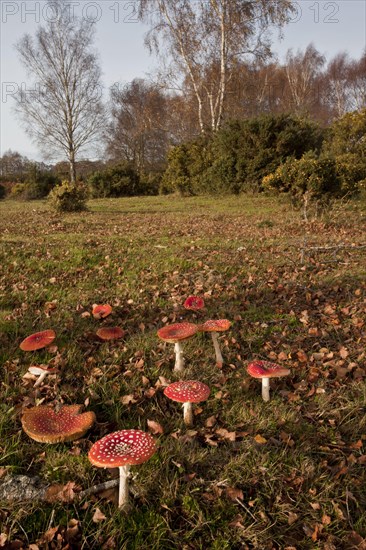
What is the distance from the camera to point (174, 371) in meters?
3.39

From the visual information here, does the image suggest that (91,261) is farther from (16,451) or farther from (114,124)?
(114,124)

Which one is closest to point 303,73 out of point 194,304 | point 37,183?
point 37,183

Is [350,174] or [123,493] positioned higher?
[350,174]

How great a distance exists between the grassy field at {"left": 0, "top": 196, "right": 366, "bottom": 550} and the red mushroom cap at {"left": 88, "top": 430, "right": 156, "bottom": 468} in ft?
1.16

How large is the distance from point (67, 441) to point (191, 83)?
22.9 meters

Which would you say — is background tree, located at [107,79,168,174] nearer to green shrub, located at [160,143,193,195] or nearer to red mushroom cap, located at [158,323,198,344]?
green shrub, located at [160,143,193,195]

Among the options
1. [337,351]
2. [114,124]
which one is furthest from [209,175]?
[114,124]

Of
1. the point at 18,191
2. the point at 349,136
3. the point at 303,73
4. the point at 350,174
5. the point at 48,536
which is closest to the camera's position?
the point at 48,536

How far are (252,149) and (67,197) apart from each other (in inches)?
330

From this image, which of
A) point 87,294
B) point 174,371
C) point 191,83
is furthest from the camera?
point 191,83

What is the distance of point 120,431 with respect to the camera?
2.13m

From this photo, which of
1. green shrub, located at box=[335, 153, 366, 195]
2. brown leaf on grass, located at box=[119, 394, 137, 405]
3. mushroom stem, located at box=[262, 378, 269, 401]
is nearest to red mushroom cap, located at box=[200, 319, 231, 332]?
mushroom stem, located at box=[262, 378, 269, 401]

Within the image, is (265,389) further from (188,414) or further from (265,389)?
(188,414)

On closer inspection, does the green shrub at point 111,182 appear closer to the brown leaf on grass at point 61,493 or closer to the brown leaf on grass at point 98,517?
the brown leaf on grass at point 61,493
